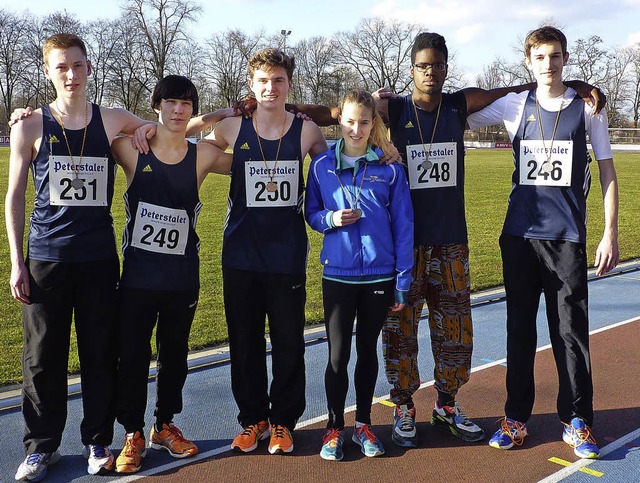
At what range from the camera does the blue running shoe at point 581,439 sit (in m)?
3.71

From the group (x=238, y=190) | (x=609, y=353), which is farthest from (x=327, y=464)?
(x=609, y=353)

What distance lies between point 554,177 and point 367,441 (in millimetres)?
1804

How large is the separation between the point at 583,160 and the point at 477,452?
174 cm

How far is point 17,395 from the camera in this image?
443 cm

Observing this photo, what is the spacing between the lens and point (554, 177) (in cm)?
373

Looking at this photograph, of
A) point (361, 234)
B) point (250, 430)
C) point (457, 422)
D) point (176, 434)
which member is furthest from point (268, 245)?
point (457, 422)

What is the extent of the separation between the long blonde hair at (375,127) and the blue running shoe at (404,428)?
150cm

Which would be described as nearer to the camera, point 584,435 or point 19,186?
point 19,186

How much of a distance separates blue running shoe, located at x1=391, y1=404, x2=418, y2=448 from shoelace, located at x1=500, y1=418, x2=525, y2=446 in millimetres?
517

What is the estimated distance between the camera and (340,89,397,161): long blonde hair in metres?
3.57

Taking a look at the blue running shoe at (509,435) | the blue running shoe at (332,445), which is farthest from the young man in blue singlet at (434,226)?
the blue running shoe at (332,445)

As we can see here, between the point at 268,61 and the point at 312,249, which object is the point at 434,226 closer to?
the point at 268,61

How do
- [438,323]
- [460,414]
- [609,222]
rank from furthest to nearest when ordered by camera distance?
1. [460,414]
2. [438,323]
3. [609,222]

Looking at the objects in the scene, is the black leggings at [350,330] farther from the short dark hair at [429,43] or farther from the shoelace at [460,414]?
the short dark hair at [429,43]
